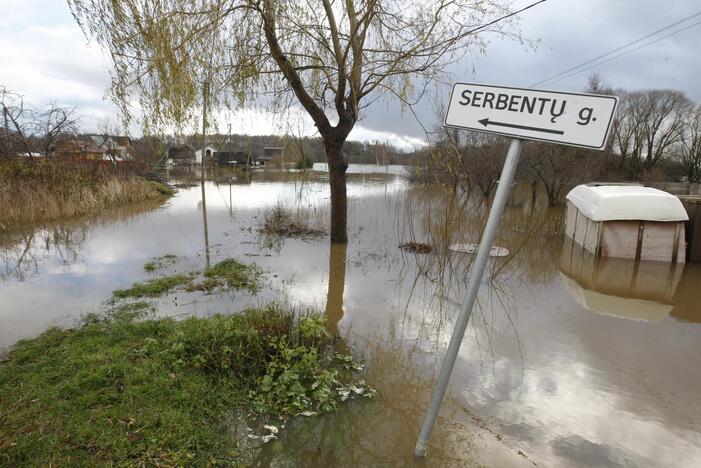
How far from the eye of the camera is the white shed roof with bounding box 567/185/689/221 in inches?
302

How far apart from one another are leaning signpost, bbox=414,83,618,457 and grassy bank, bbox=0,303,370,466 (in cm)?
147

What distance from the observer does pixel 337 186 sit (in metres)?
8.62

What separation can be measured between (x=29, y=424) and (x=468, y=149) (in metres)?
19.4

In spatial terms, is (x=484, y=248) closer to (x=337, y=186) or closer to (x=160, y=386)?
(x=160, y=386)

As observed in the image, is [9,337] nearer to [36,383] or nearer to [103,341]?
[103,341]

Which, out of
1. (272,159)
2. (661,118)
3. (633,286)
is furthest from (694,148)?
(272,159)

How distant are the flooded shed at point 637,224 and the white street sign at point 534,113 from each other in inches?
292

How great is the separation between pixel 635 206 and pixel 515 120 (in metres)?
7.51

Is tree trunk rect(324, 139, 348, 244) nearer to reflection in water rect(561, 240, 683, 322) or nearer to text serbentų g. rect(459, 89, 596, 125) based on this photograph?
reflection in water rect(561, 240, 683, 322)

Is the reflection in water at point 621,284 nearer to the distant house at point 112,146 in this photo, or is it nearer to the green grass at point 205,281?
the green grass at point 205,281

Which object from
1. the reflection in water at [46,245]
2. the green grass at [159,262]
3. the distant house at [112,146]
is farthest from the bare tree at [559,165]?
the distant house at [112,146]

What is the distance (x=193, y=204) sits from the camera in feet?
52.5

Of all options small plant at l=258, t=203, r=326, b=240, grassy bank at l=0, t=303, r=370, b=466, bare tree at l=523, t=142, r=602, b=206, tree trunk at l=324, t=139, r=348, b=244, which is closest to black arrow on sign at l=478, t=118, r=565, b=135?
grassy bank at l=0, t=303, r=370, b=466

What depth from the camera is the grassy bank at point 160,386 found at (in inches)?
99.4
